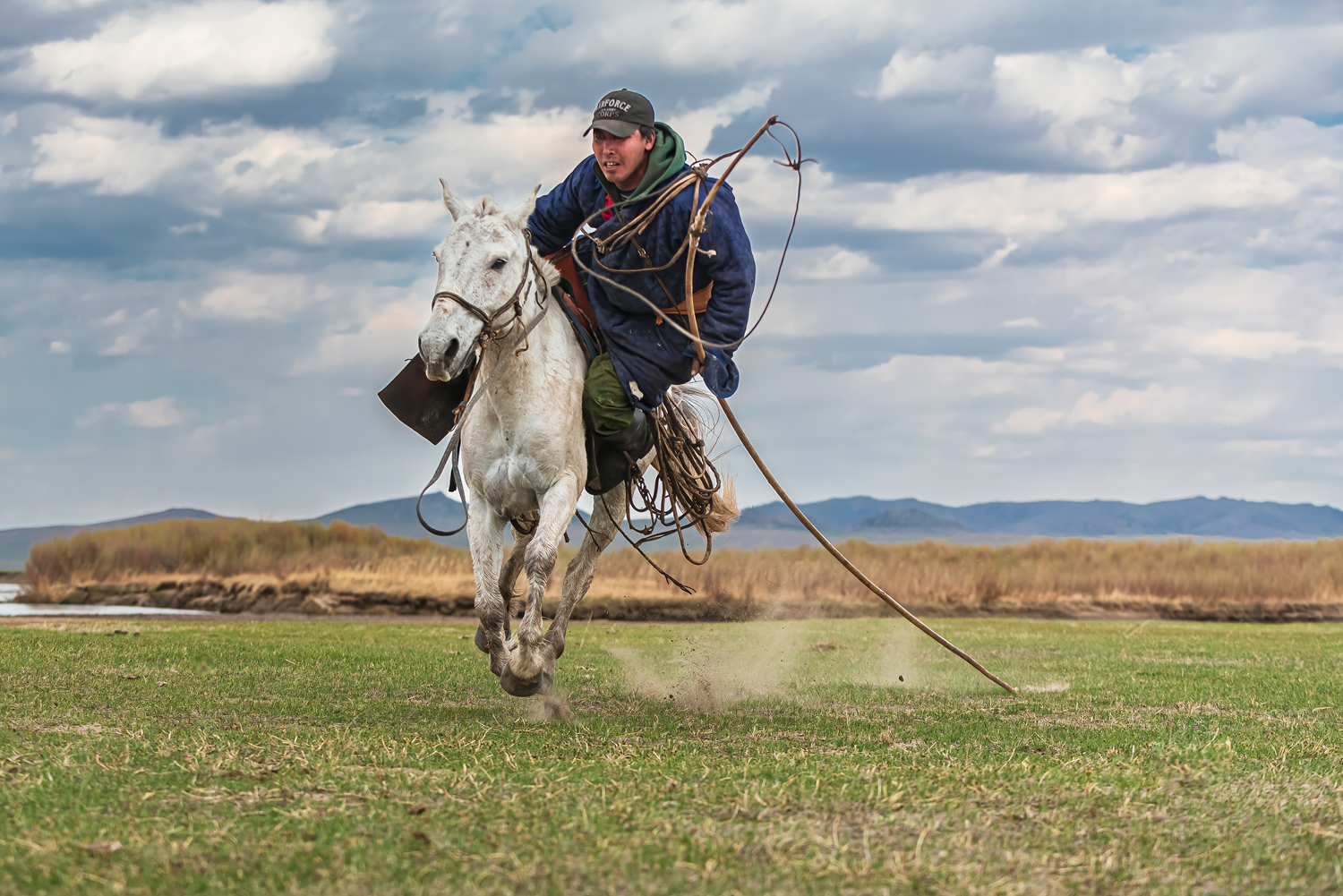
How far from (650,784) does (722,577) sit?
1776 cm

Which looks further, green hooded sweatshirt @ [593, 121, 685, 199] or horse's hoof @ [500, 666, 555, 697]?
green hooded sweatshirt @ [593, 121, 685, 199]

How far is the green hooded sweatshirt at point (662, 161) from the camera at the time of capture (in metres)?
7.49

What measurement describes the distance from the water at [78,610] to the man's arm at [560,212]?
14.0m

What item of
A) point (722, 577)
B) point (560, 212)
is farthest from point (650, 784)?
point (722, 577)

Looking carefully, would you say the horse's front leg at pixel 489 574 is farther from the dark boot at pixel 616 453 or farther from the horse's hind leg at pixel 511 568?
the dark boot at pixel 616 453

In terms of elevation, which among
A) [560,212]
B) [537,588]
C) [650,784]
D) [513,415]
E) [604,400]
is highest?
[560,212]

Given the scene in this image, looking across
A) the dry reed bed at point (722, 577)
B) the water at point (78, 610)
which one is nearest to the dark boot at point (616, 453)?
the dry reed bed at point (722, 577)

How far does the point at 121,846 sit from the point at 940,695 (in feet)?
21.8

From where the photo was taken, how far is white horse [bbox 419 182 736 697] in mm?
6500

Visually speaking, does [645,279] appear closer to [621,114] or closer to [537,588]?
[621,114]

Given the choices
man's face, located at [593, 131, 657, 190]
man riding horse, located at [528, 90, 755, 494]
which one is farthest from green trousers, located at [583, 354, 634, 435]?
man's face, located at [593, 131, 657, 190]

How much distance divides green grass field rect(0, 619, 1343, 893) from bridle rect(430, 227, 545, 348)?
7.28 ft

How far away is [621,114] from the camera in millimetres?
7453

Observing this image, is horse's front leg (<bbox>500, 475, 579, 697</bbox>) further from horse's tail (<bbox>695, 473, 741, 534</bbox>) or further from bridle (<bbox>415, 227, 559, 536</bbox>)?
horse's tail (<bbox>695, 473, 741, 534</bbox>)
